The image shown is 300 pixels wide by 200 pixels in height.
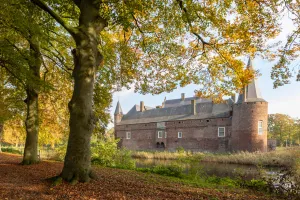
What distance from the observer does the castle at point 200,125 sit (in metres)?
31.3

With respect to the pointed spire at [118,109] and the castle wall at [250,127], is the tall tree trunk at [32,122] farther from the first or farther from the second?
the pointed spire at [118,109]

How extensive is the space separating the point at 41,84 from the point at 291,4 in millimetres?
8011

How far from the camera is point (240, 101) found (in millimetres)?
32281

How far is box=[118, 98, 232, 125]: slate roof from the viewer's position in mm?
36875

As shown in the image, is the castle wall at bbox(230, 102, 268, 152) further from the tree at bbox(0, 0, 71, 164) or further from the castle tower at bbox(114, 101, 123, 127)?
the castle tower at bbox(114, 101, 123, 127)

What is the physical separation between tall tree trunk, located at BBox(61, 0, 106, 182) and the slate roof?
101 ft

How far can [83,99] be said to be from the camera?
6.39 metres

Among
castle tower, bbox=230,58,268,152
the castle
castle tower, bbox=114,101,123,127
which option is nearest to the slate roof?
Result: the castle

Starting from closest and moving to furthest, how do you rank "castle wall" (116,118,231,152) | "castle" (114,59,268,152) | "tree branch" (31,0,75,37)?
"tree branch" (31,0,75,37) < "castle" (114,59,268,152) < "castle wall" (116,118,231,152)

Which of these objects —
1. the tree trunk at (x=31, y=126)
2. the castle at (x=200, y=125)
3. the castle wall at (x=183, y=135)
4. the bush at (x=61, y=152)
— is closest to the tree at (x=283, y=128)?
the castle at (x=200, y=125)

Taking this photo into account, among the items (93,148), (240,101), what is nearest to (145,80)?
(93,148)

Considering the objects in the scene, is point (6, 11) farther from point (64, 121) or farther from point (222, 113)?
point (222, 113)

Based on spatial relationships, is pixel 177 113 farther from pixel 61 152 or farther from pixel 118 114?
pixel 61 152

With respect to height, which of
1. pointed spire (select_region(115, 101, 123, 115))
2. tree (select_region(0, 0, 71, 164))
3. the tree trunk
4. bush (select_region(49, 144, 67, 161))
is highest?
pointed spire (select_region(115, 101, 123, 115))
